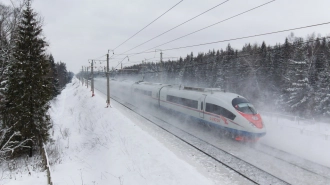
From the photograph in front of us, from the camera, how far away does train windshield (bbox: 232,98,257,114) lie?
13169 millimetres

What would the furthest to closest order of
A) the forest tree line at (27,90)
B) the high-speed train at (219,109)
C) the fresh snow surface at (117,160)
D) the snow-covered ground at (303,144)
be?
1. the forest tree line at (27,90)
2. the high-speed train at (219,109)
3. the snow-covered ground at (303,144)
4. the fresh snow surface at (117,160)

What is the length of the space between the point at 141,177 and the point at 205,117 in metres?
7.32

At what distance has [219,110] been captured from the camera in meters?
14.0

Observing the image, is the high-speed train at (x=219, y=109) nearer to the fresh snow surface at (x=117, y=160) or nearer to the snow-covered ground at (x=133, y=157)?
the snow-covered ground at (x=133, y=157)

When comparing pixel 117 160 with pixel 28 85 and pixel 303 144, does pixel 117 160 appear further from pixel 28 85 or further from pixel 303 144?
pixel 303 144

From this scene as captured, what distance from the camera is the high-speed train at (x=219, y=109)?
495 inches

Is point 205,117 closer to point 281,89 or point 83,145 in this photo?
point 83,145

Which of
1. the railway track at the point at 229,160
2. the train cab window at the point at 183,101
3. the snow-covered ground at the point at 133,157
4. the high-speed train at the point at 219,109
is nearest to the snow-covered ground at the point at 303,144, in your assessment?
the snow-covered ground at the point at 133,157

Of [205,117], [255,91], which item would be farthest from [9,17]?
[255,91]

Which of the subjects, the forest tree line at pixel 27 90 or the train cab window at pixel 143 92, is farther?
the train cab window at pixel 143 92

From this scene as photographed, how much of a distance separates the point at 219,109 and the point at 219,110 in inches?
2.4

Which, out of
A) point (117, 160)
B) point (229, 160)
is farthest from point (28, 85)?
point (229, 160)

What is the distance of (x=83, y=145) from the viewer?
16.9m

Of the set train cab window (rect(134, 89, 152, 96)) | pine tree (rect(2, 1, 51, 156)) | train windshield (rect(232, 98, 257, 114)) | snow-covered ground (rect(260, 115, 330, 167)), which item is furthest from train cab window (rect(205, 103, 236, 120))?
pine tree (rect(2, 1, 51, 156))
